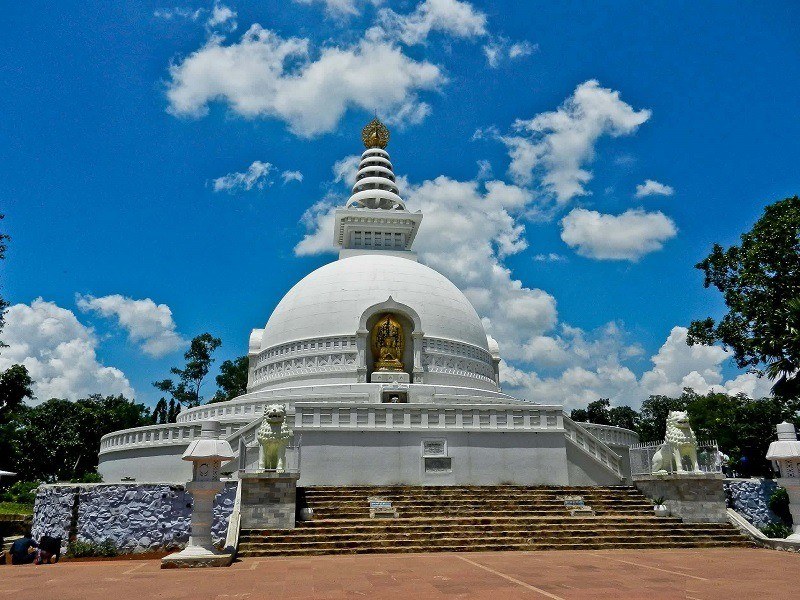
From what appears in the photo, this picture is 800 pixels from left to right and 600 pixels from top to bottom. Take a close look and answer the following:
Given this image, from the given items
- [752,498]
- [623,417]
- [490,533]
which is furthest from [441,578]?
[623,417]

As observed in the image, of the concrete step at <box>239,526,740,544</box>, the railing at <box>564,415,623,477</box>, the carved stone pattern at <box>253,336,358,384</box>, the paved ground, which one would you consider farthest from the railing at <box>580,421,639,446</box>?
the paved ground

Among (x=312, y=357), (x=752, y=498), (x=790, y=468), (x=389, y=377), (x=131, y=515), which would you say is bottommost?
(x=131, y=515)

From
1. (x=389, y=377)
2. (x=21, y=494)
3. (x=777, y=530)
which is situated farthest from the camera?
(x=21, y=494)

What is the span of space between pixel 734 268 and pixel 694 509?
14564 millimetres

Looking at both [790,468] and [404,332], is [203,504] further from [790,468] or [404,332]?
[404,332]

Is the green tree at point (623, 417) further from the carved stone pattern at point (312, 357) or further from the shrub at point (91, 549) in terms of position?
the shrub at point (91, 549)

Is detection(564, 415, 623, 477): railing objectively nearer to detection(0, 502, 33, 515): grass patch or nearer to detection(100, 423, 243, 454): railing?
detection(100, 423, 243, 454): railing

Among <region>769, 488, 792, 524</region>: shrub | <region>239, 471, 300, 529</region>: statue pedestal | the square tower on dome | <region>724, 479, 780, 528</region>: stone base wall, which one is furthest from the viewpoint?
the square tower on dome

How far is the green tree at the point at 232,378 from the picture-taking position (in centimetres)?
5547

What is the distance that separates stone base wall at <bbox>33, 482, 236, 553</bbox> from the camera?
47.5 feet

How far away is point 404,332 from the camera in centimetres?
2838

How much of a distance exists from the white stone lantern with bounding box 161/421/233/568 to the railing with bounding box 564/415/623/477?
1160 centimetres

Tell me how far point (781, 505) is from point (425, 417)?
10.1 m

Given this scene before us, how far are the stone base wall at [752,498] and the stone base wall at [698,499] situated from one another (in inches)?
49.6
